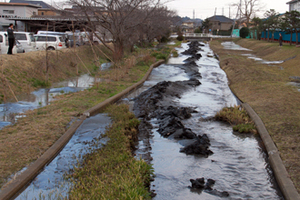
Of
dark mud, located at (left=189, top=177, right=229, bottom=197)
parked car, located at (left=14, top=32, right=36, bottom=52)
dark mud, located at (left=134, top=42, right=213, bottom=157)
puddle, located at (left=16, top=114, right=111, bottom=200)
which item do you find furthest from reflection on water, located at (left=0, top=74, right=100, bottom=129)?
parked car, located at (left=14, top=32, right=36, bottom=52)

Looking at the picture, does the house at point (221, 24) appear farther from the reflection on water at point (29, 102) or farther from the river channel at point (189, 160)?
the river channel at point (189, 160)

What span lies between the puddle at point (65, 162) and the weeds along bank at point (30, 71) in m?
4.16

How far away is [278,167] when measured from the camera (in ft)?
20.7

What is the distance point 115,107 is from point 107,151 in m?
4.22

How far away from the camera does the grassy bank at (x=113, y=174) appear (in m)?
4.69

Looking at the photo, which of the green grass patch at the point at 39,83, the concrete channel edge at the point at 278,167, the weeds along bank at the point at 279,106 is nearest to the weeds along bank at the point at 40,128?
the green grass patch at the point at 39,83

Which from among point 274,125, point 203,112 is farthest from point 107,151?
point 203,112

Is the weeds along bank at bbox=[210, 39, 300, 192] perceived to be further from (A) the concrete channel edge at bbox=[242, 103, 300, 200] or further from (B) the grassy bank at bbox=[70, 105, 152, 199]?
(B) the grassy bank at bbox=[70, 105, 152, 199]

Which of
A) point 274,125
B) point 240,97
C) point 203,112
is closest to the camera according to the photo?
point 274,125

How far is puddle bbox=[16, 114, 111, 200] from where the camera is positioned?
5187 millimetres

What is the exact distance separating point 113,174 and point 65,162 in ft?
5.29

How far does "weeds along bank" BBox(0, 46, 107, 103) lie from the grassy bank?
19.3ft

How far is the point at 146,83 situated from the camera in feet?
59.3

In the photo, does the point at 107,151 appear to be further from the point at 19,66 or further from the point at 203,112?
the point at 19,66
